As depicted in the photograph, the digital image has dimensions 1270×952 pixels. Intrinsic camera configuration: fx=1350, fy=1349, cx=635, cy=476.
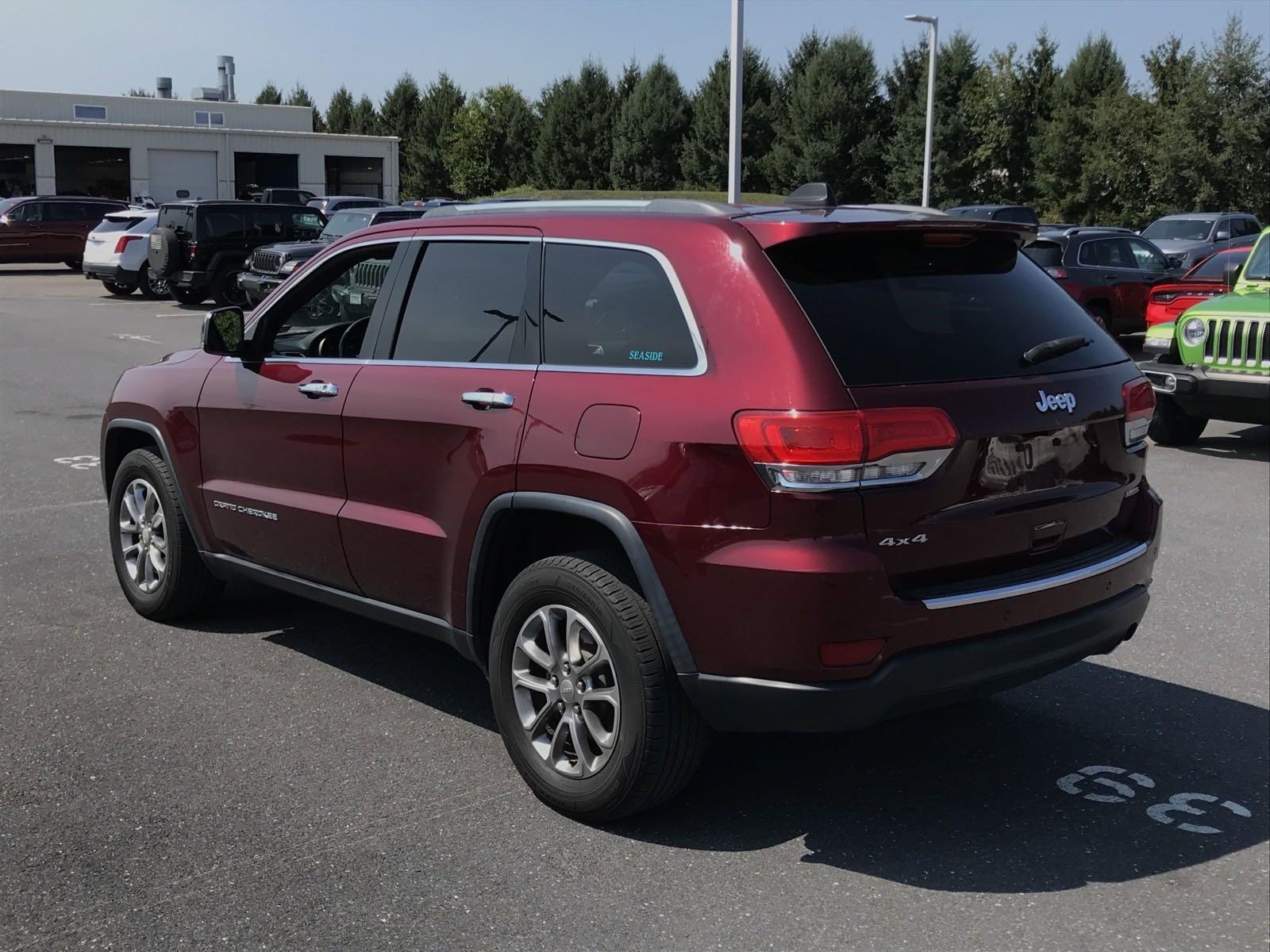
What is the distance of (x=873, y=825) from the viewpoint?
4039mm

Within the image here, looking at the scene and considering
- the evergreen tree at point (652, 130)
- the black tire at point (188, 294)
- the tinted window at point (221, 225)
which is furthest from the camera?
the evergreen tree at point (652, 130)

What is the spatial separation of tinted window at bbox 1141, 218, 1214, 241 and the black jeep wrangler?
16858 mm

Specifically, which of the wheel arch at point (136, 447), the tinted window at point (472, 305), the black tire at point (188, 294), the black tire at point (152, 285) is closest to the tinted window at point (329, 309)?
the tinted window at point (472, 305)

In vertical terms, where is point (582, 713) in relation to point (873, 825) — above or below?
above

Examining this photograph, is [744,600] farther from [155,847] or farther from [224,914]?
[155,847]

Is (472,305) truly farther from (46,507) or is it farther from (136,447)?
(46,507)

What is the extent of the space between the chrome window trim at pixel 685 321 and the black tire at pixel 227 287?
21229 millimetres

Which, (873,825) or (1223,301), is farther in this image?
(1223,301)

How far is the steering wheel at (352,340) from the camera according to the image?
4.94 m

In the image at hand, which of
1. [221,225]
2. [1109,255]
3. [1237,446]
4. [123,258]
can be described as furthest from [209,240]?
[1237,446]

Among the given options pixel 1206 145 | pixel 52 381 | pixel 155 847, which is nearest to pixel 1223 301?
pixel 155 847

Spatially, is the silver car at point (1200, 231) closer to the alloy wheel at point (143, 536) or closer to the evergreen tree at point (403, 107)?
the alloy wheel at point (143, 536)

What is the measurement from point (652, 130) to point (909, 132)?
12771 millimetres

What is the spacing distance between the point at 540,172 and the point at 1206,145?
35.6 metres
